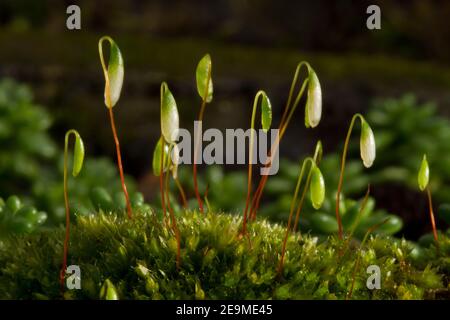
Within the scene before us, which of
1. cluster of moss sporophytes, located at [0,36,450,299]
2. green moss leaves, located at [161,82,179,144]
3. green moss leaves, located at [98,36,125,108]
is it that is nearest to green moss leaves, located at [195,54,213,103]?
cluster of moss sporophytes, located at [0,36,450,299]

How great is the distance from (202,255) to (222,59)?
5.83m

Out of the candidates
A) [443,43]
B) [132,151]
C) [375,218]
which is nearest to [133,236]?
[375,218]

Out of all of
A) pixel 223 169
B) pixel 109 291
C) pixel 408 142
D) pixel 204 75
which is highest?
pixel 204 75

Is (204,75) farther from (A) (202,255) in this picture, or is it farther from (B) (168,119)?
(A) (202,255)

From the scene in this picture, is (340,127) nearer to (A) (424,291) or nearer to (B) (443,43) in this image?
(B) (443,43)

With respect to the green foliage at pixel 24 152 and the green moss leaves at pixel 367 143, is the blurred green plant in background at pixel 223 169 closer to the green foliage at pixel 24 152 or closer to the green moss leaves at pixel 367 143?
the green foliage at pixel 24 152

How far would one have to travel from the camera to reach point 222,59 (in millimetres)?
7930

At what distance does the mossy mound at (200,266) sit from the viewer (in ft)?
7.18

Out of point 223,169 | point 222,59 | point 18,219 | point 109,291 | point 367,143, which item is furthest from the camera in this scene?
point 222,59

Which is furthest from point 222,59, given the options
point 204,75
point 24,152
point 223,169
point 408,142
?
point 204,75

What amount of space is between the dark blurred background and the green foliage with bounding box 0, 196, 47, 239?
2.84 metres

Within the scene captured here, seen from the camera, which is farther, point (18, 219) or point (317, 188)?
point (18, 219)

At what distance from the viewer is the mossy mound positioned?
219 cm
